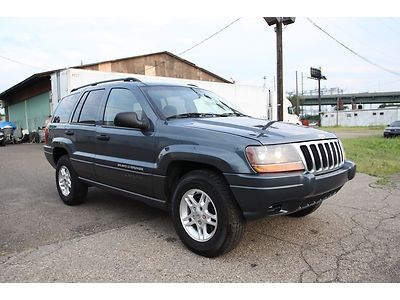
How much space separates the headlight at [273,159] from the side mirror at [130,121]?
1309 millimetres

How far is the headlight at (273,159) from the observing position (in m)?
2.96

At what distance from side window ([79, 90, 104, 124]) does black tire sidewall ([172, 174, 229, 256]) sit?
192 cm

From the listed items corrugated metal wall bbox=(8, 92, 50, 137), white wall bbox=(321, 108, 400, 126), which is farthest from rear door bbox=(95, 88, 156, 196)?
white wall bbox=(321, 108, 400, 126)

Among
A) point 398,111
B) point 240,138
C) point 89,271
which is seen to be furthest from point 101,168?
point 398,111

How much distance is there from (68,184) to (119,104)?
1789mm

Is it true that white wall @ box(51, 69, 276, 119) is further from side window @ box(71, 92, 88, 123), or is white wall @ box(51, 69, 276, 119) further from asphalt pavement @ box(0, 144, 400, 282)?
asphalt pavement @ box(0, 144, 400, 282)

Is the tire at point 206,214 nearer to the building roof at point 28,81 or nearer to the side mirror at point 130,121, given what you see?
the side mirror at point 130,121

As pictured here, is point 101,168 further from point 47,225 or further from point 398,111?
point 398,111

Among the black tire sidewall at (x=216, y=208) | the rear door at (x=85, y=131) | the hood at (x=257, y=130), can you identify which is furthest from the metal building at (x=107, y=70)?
the black tire sidewall at (x=216, y=208)

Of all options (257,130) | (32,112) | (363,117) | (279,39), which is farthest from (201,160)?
(363,117)

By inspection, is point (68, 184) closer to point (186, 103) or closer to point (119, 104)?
point (119, 104)

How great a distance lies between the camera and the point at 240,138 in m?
3.08

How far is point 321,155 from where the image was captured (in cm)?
337
